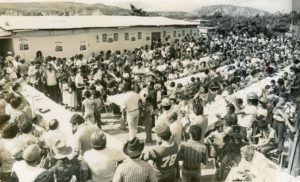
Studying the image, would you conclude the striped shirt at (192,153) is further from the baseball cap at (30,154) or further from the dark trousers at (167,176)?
the baseball cap at (30,154)

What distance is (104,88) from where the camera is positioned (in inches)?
157

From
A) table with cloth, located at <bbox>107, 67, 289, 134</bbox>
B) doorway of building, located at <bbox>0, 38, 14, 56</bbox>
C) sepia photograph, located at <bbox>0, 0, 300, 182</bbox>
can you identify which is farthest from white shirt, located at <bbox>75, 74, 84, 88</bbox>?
doorway of building, located at <bbox>0, 38, 14, 56</bbox>

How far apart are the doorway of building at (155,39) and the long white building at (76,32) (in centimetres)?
14

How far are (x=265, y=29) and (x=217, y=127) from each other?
1636 millimetres

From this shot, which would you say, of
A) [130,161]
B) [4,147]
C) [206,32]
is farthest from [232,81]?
[4,147]

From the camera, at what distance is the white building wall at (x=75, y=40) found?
366 cm

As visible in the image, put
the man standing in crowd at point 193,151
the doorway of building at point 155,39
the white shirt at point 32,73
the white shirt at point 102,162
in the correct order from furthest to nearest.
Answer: the doorway of building at point 155,39 → the white shirt at point 32,73 → the man standing in crowd at point 193,151 → the white shirt at point 102,162

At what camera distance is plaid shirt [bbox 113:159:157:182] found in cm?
204

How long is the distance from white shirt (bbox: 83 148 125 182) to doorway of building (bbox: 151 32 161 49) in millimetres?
2267

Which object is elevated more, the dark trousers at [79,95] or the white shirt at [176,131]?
the white shirt at [176,131]

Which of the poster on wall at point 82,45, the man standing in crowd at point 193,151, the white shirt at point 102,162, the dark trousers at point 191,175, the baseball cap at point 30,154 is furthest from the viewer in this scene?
the poster on wall at point 82,45

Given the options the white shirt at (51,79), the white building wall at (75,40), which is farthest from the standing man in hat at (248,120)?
the white shirt at (51,79)

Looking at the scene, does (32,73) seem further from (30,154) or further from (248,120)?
(248,120)

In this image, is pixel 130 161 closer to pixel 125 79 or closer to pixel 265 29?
pixel 125 79
